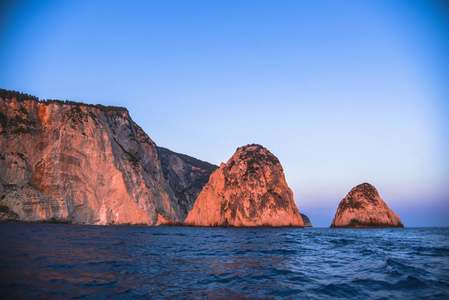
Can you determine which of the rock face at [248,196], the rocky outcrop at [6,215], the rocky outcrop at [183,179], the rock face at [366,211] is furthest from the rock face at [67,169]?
the rock face at [366,211]

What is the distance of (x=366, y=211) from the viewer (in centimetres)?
9056

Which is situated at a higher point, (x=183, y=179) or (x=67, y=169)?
(x=183, y=179)

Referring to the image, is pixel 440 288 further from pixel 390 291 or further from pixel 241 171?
pixel 241 171

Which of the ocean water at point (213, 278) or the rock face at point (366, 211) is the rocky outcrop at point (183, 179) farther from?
the ocean water at point (213, 278)

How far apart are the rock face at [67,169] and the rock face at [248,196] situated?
14958 mm

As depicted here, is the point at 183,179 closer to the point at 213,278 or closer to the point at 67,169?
the point at 67,169

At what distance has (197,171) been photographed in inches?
5689

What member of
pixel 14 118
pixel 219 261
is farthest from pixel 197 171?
pixel 219 261

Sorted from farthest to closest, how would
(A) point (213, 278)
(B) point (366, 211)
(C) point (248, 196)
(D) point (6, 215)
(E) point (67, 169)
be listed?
(B) point (366, 211), (C) point (248, 196), (E) point (67, 169), (D) point (6, 215), (A) point (213, 278)

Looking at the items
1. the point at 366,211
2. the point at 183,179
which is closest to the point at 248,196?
the point at 366,211

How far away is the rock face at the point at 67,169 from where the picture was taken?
60969 mm

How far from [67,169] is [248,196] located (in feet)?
158

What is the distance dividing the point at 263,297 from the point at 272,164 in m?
80.5

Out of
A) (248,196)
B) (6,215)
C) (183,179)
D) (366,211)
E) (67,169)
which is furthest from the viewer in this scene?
(183,179)
